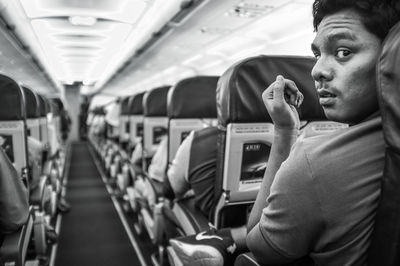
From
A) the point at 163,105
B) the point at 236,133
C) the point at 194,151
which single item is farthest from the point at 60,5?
the point at 236,133

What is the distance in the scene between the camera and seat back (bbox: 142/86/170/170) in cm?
420

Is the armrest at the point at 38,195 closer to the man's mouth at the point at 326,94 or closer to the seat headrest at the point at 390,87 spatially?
the man's mouth at the point at 326,94

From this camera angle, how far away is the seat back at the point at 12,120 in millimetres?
2416

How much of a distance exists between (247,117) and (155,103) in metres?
2.51

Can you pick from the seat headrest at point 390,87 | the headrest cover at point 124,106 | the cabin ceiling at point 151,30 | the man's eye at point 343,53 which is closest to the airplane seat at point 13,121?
the man's eye at point 343,53

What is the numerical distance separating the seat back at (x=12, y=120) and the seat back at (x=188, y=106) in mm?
1208

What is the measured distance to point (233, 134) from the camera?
188 centimetres

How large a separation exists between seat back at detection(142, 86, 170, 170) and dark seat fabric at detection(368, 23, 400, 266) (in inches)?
138

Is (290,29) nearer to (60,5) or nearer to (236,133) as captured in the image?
(60,5)

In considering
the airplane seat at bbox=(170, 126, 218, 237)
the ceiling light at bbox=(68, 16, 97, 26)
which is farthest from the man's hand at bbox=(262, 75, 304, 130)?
the ceiling light at bbox=(68, 16, 97, 26)

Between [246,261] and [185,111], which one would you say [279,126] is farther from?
[185,111]

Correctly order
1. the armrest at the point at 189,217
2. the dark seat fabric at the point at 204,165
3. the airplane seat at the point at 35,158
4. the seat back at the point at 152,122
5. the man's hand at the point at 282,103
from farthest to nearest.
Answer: the seat back at the point at 152,122, the airplane seat at the point at 35,158, the armrest at the point at 189,217, the dark seat fabric at the point at 204,165, the man's hand at the point at 282,103

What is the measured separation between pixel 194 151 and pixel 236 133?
1.87ft

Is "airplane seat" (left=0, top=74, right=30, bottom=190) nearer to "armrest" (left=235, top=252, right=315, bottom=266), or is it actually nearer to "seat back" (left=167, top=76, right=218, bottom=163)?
"seat back" (left=167, top=76, right=218, bottom=163)
